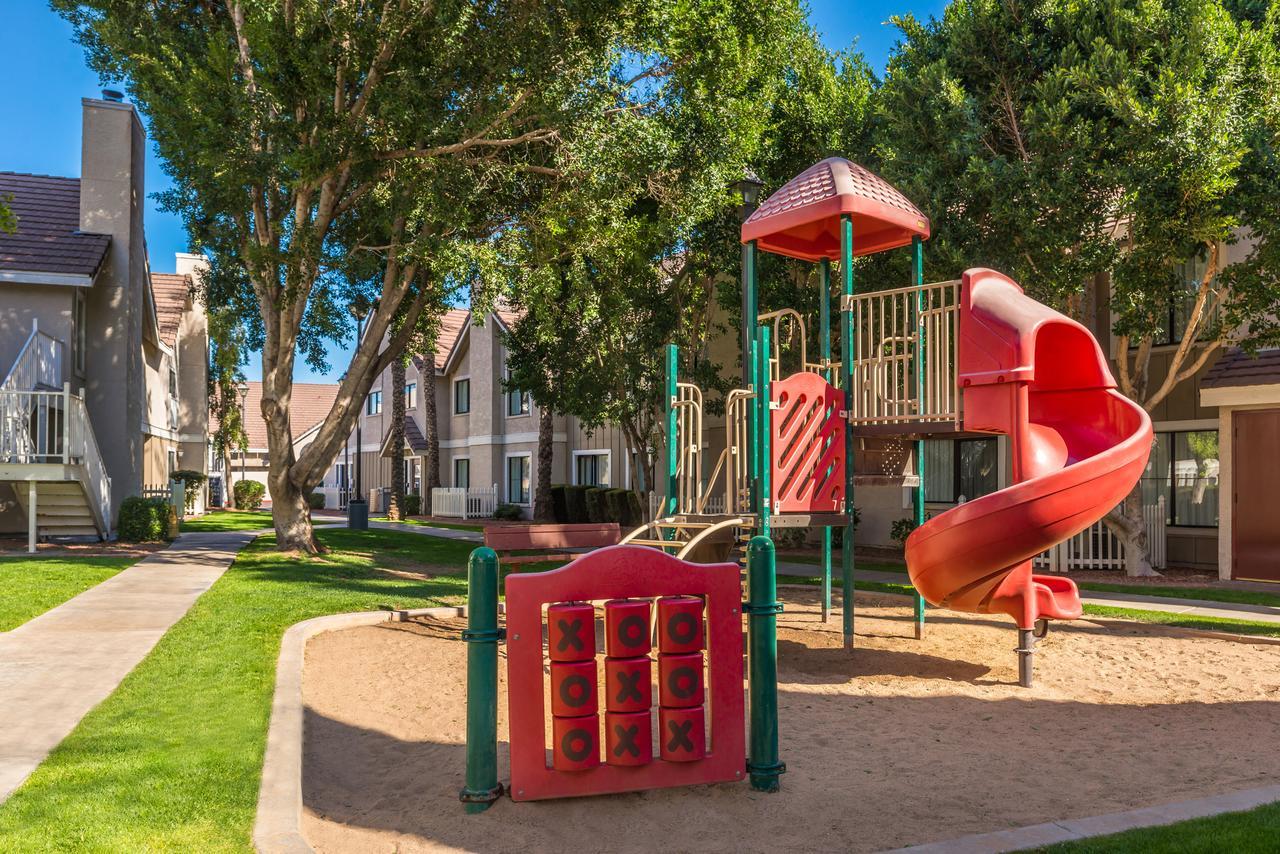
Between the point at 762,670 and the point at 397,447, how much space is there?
28541 mm

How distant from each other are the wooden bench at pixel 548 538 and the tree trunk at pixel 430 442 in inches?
956

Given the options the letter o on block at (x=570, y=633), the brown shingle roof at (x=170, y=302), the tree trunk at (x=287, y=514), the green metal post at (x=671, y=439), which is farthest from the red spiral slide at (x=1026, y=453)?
the brown shingle roof at (x=170, y=302)

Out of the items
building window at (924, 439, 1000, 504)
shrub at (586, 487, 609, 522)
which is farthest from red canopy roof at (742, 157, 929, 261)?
shrub at (586, 487, 609, 522)

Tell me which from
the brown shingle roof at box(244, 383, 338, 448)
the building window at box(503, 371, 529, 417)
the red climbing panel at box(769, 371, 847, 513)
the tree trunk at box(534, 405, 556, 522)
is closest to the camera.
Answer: the red climbing panel at box(769, 371, 847, 513)

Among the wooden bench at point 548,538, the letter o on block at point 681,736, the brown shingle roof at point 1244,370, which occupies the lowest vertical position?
the letter o on block at point 681,736

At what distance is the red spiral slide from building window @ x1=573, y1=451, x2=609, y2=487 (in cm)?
2478

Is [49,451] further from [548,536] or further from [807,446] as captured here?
[807,446]

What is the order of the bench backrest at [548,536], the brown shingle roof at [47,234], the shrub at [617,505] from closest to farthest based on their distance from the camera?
the bench backrest at [548,536] < the brown shingle roof at [47,234] < the shrub at [617,505]

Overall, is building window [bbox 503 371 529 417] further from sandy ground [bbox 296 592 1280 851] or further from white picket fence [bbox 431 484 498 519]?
sandy ground [bbox 296 592 1280 851]

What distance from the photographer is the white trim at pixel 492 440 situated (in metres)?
35.8

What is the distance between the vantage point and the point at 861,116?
711 inches

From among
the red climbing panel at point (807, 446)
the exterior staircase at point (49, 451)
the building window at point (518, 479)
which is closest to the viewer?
the red climbing panel at point (807, 446)

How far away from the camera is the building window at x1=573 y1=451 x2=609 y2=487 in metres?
33.5

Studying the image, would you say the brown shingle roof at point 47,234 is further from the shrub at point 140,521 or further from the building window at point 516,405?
the building window at point 516,405
